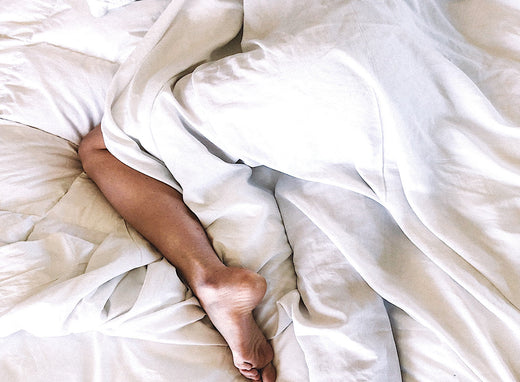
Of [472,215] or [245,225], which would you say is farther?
[245,225]

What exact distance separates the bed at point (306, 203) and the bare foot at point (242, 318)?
0.03 meters

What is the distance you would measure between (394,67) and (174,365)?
20.8 inches

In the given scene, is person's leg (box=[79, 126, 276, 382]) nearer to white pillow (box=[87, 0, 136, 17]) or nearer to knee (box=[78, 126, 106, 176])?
knee (box=[78, 126, 106, 176])

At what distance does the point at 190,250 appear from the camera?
92 cm

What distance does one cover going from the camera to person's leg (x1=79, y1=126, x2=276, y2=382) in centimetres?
85

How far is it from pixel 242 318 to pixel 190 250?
0.14m

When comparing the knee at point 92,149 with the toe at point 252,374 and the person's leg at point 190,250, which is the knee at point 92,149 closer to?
the person's leg at point 190,250

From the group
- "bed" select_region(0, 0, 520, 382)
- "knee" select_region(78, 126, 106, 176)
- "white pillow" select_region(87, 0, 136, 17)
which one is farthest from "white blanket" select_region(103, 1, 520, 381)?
"white pillow" select_region(87, 0, 136, 17)

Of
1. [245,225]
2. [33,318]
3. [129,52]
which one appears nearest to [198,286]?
[245,225]

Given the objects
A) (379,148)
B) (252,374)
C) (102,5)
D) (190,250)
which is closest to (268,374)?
(252,374)

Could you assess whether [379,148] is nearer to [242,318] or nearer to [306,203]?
[306,203]

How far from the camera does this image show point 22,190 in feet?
3.22

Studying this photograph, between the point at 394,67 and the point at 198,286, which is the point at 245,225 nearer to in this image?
the point at 198,286

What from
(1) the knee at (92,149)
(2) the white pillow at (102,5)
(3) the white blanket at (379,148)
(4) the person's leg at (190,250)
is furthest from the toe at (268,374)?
(2) the white pillow at (102,5)
